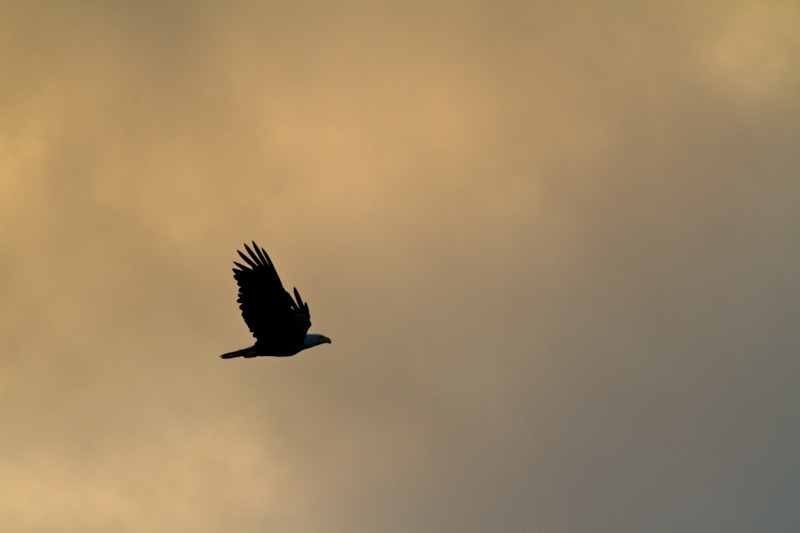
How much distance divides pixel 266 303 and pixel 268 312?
416 millimetres

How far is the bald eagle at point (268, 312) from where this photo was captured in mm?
39125

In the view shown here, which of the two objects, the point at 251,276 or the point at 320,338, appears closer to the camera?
the point at 251,276

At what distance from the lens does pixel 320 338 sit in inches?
1658

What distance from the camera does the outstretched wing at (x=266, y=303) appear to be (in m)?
39.1

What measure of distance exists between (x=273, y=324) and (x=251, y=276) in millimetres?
2231

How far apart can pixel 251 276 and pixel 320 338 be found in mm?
4531

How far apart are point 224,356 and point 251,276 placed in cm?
424

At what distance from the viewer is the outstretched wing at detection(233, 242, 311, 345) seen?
3909 centimetres

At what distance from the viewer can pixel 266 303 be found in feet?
130

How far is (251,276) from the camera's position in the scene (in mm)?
39188

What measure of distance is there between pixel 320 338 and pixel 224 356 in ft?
12.7

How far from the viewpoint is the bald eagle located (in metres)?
39.1

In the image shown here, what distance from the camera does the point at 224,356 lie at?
41.6 meters

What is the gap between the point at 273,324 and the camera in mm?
40219
